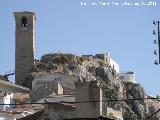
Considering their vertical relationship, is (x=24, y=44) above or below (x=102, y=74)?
above

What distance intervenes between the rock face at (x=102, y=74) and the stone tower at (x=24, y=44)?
1.35 metres

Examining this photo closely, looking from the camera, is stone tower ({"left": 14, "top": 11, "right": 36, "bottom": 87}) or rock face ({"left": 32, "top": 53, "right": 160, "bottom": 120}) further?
stone tower ({"left": 14, "top": 11, "right": 36, "bottom": 87})

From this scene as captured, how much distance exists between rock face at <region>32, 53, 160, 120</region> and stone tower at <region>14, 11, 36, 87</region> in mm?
1353

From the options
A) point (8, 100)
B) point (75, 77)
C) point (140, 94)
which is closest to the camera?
point (8, 100)

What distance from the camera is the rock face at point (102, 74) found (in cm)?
9119

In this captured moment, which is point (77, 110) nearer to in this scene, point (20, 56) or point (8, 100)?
point (8, 100)

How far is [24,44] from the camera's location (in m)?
96.3

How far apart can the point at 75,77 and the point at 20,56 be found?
11590 millimetres

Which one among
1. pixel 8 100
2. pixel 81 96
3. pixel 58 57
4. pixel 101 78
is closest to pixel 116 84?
pixel 101 78

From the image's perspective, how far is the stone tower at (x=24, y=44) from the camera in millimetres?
93438

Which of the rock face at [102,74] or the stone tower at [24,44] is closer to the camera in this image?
the rock face at [102,74]

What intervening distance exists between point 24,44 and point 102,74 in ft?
36.5

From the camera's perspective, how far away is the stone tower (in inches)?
3679

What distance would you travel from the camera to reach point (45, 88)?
76750mm
